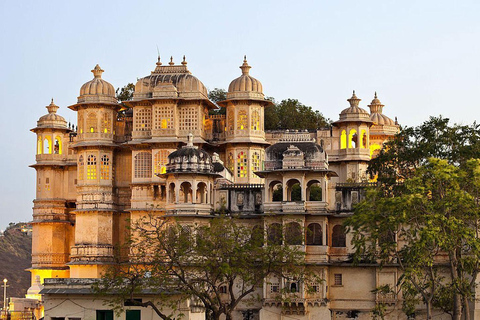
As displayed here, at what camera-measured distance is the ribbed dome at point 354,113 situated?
57875 mm

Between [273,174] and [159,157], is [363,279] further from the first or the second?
[159,157]

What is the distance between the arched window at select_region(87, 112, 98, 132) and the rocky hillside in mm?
28250

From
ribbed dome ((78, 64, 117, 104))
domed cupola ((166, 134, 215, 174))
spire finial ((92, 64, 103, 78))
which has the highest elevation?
spire finial ((92, 64, 103, 78))

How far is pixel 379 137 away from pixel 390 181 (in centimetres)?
1705

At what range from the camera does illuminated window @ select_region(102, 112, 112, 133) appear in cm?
5845

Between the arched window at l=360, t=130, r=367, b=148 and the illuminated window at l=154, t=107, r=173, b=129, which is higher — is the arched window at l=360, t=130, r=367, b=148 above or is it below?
below

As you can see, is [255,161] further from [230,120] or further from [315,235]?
[315,235]

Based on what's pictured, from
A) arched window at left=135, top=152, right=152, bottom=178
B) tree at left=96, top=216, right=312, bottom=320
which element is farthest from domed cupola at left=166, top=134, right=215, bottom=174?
arched window at left=135, top=152, right=152, bottom=178

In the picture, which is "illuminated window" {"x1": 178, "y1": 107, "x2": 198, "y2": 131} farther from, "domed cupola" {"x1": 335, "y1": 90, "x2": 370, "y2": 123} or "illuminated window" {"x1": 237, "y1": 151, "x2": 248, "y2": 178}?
"domed cupola" {"x1": 335, "y1": 90, "x2": 370, "y2": 123}

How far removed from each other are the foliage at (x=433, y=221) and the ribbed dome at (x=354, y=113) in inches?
692

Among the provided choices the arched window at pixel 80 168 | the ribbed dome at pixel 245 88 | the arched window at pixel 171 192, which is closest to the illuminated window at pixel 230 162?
the ribbed dome at pixel 245 88

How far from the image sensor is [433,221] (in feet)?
124

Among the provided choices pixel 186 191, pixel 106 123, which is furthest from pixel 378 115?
pixel 186 191

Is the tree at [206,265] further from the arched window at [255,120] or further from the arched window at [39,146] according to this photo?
the arched window at [39,146]
